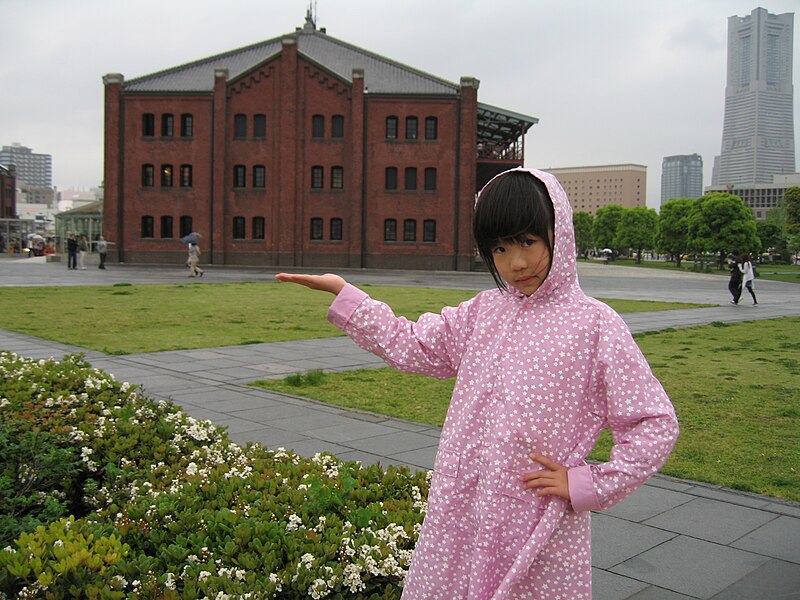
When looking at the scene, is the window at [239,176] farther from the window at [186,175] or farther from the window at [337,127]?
the window at [337,127]

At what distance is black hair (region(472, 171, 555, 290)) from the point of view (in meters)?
2.17

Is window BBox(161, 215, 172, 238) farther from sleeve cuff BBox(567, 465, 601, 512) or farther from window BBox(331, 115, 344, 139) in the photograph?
sleeve cuff BBox(567, 465, 601, 512)

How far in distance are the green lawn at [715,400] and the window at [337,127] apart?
123 ft

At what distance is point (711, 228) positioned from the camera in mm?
66375

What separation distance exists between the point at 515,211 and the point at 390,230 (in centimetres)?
4745

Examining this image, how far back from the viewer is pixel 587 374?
218 cm

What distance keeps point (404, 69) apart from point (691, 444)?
48.4 metres

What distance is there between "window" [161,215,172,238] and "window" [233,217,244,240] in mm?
4337

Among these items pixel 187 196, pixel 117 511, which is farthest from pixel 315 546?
pixel 187 196

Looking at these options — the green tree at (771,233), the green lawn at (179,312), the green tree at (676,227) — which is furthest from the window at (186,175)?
Answer: the green tree at (771,233)

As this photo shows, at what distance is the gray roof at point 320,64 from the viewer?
161ft

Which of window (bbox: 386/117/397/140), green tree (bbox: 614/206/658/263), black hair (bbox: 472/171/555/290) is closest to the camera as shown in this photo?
black hair (bbox: 472/171/555/290)

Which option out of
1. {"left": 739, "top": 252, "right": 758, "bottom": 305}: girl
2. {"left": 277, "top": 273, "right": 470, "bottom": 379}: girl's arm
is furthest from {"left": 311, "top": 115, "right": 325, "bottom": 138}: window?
{"left": 277, "top": 273, "right": 470, "bottom": 379}: girl's arm

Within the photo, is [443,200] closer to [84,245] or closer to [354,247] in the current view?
[354,247]
